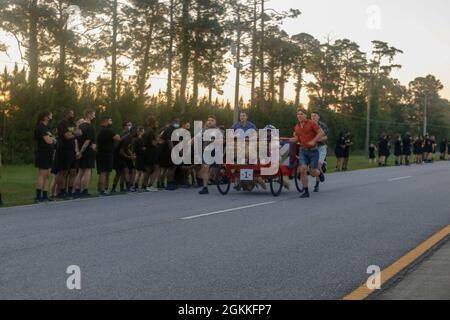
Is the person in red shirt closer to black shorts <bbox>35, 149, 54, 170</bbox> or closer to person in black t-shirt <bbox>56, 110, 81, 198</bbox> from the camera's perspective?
person in black t-shirt <bbox>56, 110, 81, 198</bbox>

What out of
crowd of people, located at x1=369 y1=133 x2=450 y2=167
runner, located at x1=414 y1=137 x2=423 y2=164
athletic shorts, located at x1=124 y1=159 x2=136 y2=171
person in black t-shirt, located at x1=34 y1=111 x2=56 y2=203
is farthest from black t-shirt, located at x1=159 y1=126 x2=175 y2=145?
runner, located at x1=414 y1=137 x2=423 y2=164

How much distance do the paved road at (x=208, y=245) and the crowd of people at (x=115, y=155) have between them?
1.36 m

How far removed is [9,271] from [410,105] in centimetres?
13705

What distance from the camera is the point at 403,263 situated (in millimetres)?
7797

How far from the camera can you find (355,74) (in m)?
102

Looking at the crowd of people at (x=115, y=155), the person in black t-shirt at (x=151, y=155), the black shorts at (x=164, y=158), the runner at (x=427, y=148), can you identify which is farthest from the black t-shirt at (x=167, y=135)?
the runner at (x=427, y=148)

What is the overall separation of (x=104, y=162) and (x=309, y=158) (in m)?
5.12

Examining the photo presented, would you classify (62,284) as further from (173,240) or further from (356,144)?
(356,144)

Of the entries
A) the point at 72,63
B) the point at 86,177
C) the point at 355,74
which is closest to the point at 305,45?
the point at 355,74

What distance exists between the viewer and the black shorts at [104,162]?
707 inches

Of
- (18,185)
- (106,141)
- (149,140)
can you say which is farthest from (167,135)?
(18,185)

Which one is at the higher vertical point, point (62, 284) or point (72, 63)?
point (72, 63)

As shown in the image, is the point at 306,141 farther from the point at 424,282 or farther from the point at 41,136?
the point at 424,282

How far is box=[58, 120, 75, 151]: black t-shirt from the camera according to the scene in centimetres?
1638
